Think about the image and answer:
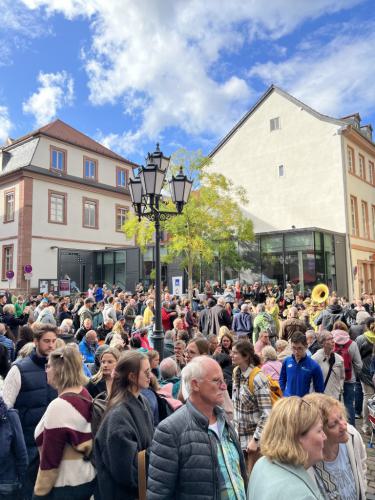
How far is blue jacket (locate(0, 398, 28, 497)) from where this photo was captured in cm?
323

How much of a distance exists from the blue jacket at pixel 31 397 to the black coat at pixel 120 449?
1402 mm

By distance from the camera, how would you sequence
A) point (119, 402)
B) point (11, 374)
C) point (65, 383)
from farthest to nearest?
point (11, 374)
point (65, 383)
point (119, 402)

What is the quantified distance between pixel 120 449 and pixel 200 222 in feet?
57.7

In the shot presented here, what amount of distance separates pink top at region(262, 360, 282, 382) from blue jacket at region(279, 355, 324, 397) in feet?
1.31

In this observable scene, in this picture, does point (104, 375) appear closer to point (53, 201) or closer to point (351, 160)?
point (351, 160)

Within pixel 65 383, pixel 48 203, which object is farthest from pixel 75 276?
pixel 65 383

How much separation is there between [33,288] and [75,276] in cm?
388

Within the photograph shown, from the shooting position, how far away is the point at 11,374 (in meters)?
3.72

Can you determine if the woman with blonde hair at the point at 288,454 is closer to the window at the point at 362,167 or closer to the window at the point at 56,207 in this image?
the window at the point at 362,167

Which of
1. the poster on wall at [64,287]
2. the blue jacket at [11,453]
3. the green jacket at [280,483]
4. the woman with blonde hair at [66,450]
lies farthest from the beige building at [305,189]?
the green jacket at [280,483]

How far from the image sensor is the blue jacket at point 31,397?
3.70 m

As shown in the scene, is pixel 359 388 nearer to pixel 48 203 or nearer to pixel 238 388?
pixel 238 388

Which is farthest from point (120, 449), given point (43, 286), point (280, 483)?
point (43, 286)

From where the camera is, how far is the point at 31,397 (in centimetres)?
372
